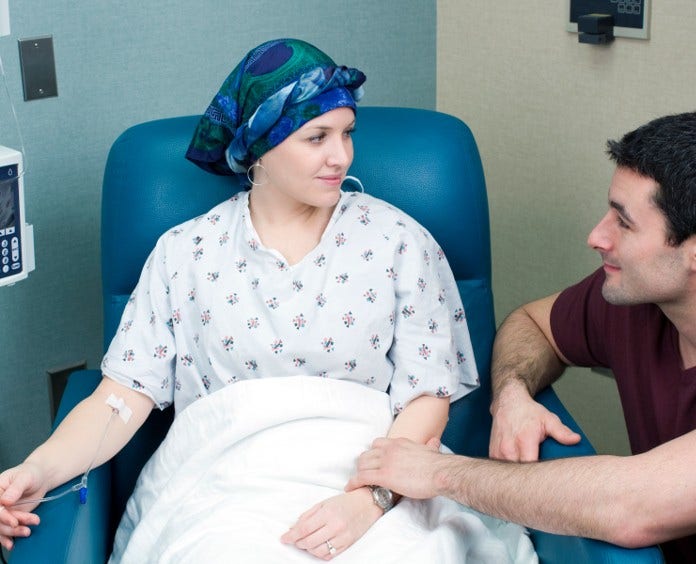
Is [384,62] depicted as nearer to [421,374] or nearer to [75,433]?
[421,374]

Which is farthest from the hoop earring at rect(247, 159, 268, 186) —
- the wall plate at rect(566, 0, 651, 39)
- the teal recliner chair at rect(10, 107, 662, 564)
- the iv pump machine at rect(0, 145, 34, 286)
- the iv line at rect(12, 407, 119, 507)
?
the wall plate at rect(566, 0, 651, 39)

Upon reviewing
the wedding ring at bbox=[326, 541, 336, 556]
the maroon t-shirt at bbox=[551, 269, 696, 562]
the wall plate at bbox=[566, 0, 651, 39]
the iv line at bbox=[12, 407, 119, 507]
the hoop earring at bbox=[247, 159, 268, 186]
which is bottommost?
the wedding ring at bbox=[326, 541, 336, 556]

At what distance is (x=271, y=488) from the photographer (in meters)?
1.66

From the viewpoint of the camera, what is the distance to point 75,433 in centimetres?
173

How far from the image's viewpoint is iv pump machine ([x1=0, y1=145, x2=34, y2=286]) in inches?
68.8

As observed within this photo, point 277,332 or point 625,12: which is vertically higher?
point 625,12

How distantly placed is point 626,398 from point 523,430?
0.20 m

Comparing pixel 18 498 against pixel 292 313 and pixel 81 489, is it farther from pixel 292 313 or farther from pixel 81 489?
pixel 292 313

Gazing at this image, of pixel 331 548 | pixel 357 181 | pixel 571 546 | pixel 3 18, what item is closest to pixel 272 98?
pixel 357 181

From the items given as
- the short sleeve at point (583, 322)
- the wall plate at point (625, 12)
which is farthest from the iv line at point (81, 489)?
the wall plate at point (625, 12)

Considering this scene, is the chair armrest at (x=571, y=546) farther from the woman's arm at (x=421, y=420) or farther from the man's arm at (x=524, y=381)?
the woman's arm at (x=421, y=420)

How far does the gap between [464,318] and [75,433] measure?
719 millimetres

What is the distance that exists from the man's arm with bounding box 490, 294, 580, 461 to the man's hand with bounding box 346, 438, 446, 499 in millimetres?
138

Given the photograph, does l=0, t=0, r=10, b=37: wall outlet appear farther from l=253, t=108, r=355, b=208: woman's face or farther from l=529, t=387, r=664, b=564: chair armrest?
l=529, t=387, r=664, b=564: chair armrest
